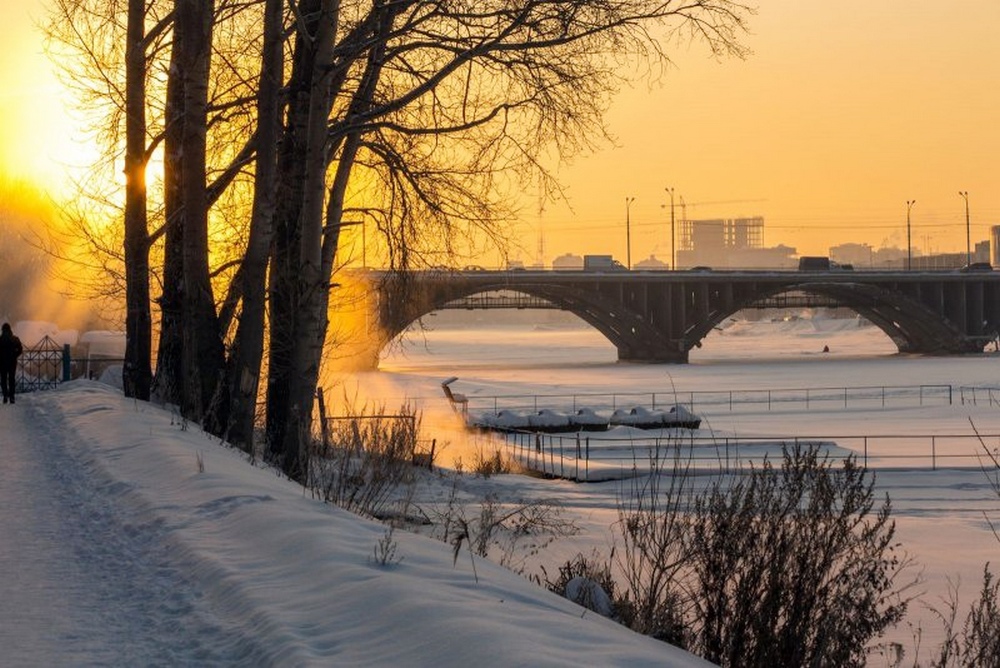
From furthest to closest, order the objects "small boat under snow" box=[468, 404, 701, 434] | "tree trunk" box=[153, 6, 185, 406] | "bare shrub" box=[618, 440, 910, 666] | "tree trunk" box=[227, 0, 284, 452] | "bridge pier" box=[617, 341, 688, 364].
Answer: "bridge pier" box=[617, 341, 688, 364]
"small boat under snow" box=[468, 404, 701, 434]
"tree trunk" box=[153, 6, 185, 406]
"tree trunk" box=[227, 0, 284, 452]
"bare shrub" box=[618, 440, 910, 666]

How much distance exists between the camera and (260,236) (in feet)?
50.0

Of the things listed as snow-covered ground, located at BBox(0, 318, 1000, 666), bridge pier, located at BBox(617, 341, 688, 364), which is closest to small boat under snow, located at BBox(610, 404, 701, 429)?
snow-covered ground, located at BBox(0, 318, 1000, 666)

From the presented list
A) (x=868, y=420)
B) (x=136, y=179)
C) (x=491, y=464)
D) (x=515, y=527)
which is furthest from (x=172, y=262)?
(x=868, y=420)

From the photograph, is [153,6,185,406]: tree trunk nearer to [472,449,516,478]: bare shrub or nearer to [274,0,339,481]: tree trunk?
[274,0,339,481]: tree trunk

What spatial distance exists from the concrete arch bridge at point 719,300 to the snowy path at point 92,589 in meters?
70.9

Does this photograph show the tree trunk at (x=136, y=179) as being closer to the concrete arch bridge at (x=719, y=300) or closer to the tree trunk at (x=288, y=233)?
the tree trunk at (x=288, y=233)

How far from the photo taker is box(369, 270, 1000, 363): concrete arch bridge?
91.0 meters

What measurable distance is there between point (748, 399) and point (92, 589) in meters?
50.6

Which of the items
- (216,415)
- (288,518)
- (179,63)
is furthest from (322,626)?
(179,63)

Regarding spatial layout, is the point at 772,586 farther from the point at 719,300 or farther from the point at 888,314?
the point at 888,314

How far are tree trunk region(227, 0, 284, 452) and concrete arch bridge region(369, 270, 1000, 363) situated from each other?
64.8m

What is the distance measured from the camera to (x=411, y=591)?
21.1 ft

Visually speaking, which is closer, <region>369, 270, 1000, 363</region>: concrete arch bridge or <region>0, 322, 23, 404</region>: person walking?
<region>0, 322, 23, 404</region>: person walking

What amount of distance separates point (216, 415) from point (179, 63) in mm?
5069
